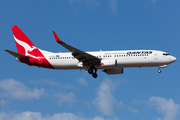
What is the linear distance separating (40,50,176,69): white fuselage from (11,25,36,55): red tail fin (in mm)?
6623

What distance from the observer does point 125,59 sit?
44.4 metres

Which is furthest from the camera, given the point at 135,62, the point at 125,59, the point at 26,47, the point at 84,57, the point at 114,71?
A: the point at 26,47

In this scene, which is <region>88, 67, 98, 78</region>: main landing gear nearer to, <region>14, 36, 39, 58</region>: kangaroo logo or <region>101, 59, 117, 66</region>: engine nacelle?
<region>101, 59, 117, 66</region>: engine nacelle

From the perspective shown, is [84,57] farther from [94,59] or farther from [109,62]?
[109,62]

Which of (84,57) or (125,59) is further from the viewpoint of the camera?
(84,57)

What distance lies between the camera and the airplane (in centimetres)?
4438

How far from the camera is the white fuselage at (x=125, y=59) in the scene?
44344mm

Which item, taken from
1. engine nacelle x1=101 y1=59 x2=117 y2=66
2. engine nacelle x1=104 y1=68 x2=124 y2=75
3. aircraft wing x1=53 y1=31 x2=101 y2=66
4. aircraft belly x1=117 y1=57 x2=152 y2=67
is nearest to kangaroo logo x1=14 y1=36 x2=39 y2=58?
aircraft wing x1=53 y1=31 x2=101 y2=66

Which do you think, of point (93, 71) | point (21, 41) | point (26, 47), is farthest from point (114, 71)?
point (21, 41)

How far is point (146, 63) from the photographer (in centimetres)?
4450

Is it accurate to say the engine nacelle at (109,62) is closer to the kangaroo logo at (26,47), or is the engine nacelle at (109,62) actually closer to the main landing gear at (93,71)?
the main landing gear at (93,71)

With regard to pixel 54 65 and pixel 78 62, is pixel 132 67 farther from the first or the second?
pixel 54 65

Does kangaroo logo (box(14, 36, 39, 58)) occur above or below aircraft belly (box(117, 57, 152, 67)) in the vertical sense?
above

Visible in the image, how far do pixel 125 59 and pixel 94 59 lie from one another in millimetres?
4901
